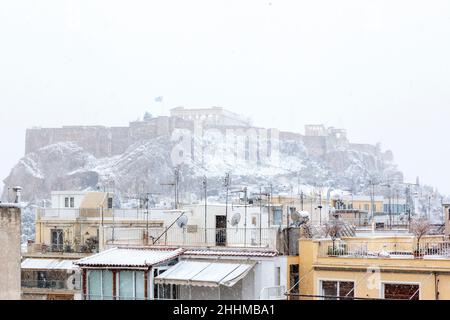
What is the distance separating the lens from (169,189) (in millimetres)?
77062

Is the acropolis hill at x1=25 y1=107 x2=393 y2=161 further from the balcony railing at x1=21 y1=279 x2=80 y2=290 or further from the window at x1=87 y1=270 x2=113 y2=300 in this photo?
the window at x1=87 y1=270 x2=113 y2=300

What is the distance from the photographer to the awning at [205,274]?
8.77 m

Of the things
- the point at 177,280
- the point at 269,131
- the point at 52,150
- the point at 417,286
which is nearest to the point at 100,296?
the point at 177,280

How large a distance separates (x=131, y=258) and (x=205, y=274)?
3.46ft

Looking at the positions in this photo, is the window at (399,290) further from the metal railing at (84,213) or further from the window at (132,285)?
the metal railing at (84,213)

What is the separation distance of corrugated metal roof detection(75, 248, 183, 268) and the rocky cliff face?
217ft

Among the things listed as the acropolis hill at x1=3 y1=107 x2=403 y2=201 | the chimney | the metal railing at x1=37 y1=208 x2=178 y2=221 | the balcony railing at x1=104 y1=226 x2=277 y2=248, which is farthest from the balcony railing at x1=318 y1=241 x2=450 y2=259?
the acropolis hill at x1=3 y1=107 x2=403 y2=201

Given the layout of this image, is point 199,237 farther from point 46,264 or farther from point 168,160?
point 168,160

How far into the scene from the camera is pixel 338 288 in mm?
8688

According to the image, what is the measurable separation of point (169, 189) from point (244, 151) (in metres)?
23.7

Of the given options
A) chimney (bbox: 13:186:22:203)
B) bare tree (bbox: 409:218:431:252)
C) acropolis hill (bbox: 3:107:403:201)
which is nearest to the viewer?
chimney (bbox: 13:186:22:203)

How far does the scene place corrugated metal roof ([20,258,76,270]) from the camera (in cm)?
1614

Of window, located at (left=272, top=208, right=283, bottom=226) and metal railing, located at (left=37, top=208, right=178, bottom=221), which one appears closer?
window, located at (left=272, top=208, right=283, bottom=226)
